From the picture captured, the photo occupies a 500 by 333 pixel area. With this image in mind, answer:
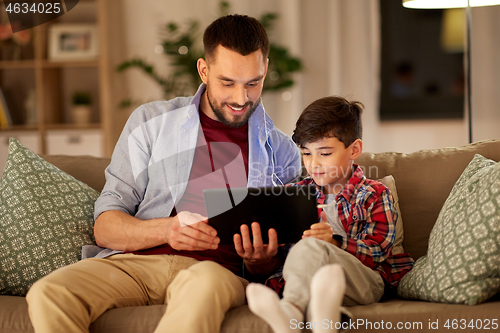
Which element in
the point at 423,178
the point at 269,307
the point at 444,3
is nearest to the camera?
the point at 269,307

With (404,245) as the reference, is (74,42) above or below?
above

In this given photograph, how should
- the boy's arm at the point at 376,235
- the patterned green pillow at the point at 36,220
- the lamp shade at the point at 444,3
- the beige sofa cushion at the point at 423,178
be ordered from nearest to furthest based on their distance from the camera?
the boy's arm at the point at 376,235
the patterned green pillow at the point at 36,220
the beige sofa cushion at the point at 423,178
the lamp shade at the point at 444,3

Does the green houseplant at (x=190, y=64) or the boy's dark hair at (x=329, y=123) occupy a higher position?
the green houseplant at (x=190, y=64)

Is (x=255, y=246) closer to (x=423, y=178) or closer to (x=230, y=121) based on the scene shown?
(x=230, y=121)

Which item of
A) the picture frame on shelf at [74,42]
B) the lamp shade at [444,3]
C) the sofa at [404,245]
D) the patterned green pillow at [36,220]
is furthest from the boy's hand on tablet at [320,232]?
the picture frame on shelf at [74,42]

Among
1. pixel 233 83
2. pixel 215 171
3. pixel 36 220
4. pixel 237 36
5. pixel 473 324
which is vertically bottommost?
pixel 473 324

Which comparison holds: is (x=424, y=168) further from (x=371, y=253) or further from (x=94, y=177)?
(x=94, y=177)

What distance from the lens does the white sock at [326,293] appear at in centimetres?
99

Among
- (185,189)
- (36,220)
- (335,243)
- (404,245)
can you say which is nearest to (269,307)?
(335,243)

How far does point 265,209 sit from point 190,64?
7.69ft

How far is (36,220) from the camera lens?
1454 mm

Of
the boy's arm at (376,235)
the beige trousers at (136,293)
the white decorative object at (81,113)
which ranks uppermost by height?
the white decorative object at (81,113)

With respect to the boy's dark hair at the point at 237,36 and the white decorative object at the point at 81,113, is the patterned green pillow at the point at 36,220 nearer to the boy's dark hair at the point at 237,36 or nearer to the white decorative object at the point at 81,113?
the boy's dark hair at the point at 237,36

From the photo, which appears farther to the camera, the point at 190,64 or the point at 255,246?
the point at 190,64
